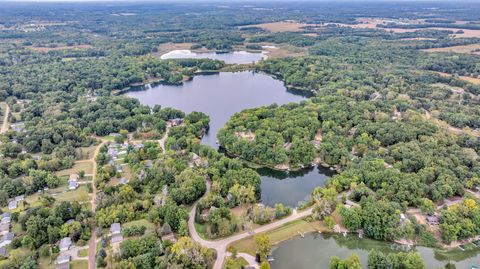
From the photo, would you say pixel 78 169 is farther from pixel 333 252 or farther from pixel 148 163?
pixel 333 252

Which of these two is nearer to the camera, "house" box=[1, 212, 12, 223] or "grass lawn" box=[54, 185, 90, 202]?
"house" box=[1, 212, 12, 223]

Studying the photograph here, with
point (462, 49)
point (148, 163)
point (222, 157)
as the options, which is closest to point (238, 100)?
point (222, 157)

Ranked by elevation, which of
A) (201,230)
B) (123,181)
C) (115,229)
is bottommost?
(201,230)

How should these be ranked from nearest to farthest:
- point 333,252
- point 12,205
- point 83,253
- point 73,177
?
point 83,253 → point 333,252 → point 12,205 → point 73,177

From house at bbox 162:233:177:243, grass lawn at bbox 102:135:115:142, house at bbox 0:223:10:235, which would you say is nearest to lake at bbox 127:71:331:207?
house at bbox 162:233:177:243

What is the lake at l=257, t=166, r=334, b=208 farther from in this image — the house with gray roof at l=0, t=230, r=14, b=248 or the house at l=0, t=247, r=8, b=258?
the house with gray roof at l=0, t=230, r=14, b=248

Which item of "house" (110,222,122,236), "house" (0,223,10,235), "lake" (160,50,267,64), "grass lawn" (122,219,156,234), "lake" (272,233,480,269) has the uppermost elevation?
"lake" (160,50,267,64)
